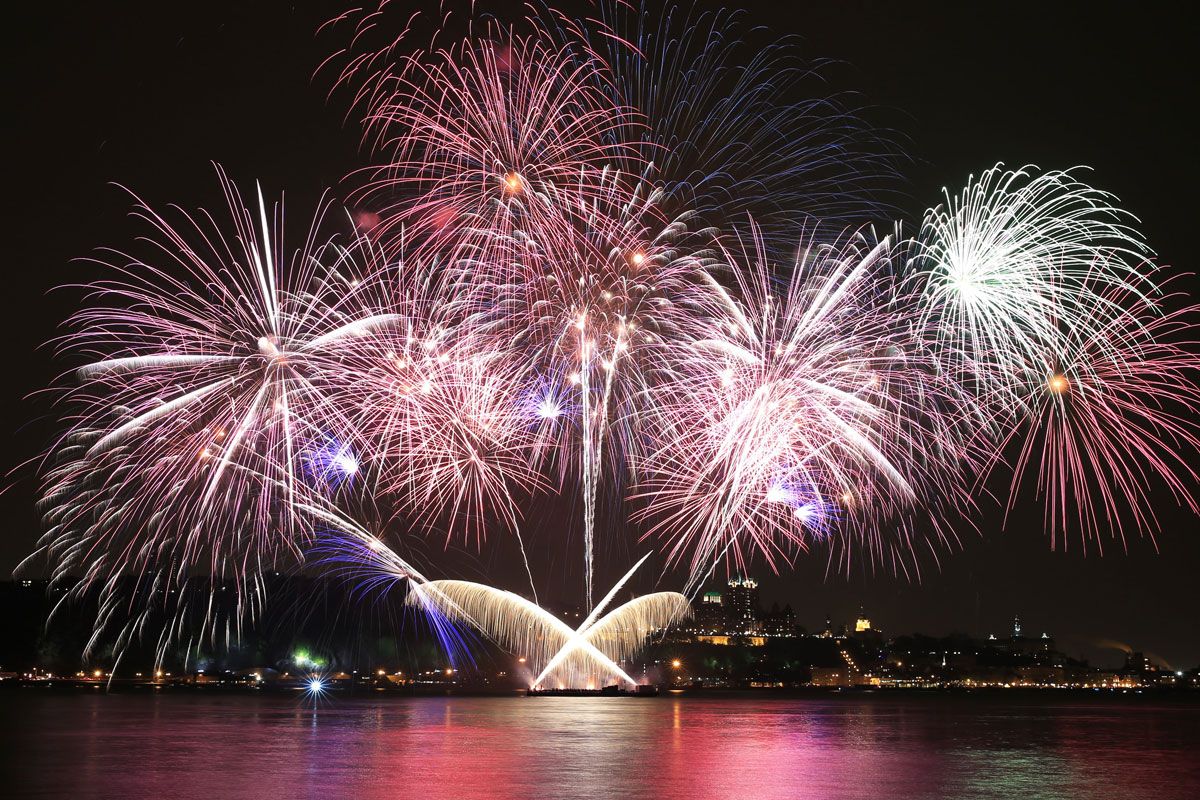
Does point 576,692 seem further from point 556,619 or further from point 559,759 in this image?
point 559,759

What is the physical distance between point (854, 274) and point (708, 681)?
5709 inches

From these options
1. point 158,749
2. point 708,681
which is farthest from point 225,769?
point 708,681

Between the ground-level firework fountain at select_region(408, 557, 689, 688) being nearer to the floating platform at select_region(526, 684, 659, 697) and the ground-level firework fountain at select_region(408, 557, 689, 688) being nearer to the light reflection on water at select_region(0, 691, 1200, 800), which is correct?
the light reflection on water at select_region(0, 691, 1200, 800)

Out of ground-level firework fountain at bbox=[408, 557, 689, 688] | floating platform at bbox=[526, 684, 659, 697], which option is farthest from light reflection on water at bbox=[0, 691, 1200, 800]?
floating platform at bbox=[526, 684, 659, 697]

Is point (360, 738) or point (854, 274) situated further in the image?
point (360, 738)

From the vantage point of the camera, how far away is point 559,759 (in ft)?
83.3

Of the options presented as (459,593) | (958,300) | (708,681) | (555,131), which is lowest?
(708,681)

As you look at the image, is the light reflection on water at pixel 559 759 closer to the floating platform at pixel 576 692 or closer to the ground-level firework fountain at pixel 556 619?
the ground-level firework fountain at pixel 556 619

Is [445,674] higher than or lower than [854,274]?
lower

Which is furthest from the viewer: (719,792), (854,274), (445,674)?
(445,674)

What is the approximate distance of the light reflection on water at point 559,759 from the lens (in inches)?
788

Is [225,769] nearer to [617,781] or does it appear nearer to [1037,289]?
[617,781]

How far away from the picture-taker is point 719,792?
19469mm

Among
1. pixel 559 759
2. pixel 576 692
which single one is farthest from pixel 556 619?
pixel 559 759
